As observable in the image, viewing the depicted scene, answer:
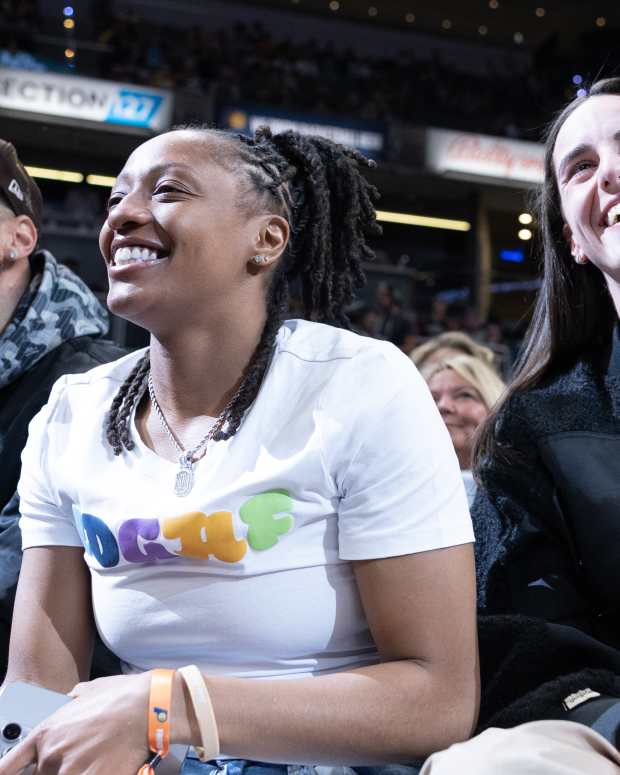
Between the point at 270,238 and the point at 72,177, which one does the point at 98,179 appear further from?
the point at 270,238

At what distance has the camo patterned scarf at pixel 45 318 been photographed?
1.79 m

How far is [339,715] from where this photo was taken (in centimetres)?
103

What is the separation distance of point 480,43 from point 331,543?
16.0 m

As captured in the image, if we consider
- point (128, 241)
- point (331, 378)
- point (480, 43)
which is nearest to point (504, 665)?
point (331, 378)

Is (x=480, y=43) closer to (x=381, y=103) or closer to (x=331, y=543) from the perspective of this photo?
(x=381, y=103)

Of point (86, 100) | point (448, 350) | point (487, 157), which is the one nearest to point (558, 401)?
point (448, 350)

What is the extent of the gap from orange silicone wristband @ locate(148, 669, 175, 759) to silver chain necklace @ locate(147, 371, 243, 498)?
0.25 metres

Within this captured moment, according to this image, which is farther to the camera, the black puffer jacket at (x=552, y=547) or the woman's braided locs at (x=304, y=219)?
the woman's braided locs at (x=304, y=219)

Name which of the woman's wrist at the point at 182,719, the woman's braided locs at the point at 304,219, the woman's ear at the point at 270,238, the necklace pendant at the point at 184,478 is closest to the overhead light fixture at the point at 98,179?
the woman's braided locs at the point at 304,219

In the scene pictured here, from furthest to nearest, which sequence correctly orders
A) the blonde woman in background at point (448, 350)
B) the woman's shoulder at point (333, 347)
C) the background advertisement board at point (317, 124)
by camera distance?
the background advertisement board at point (317, 124) < the blonde woman in background at point (448, 350) < the woman's shoulder at point (333, 347)

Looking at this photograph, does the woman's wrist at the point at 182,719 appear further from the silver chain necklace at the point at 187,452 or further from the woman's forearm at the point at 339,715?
the silver chain necklace at the point at 187,452

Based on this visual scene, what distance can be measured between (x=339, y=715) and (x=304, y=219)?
79 cm

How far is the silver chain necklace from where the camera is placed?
3.88ft

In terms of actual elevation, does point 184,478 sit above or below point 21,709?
above
